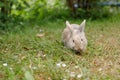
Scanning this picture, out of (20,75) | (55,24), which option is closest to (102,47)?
(20,75)

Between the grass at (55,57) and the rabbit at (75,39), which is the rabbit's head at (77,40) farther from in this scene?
the grass at (55,57)

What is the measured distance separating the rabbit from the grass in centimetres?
10

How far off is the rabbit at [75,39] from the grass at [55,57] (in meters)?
0.10

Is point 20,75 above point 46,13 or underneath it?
above

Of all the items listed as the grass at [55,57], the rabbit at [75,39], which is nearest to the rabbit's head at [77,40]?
the rabbit at [75,39]

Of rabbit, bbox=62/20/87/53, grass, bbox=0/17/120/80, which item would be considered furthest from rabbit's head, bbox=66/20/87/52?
grass, bbox=0/17/120/80

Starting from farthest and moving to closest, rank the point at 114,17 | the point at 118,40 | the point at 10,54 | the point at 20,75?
1. the point at 114,17
2. the point at 118,40
3. the point at 10,54
4. the point at 20,75

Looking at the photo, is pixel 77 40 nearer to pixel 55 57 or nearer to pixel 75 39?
pixel 75 39

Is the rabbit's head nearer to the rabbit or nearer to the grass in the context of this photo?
the rabbit

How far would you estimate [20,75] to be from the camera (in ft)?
14.0

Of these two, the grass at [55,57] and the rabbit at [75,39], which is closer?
the grass at [55,57]

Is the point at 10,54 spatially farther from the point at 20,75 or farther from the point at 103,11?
the point at 103,11

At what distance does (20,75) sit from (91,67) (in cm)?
115

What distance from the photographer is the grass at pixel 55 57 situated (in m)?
4.30
